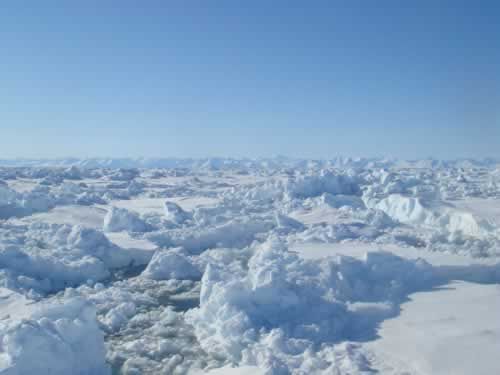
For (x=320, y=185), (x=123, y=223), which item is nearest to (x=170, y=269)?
(x=123, y=223)

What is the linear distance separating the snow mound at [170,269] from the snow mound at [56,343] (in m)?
4.12

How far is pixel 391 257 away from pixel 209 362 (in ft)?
14.7

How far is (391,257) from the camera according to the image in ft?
29.3

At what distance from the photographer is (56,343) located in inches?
210

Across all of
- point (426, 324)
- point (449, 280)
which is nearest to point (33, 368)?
point (426, 324)

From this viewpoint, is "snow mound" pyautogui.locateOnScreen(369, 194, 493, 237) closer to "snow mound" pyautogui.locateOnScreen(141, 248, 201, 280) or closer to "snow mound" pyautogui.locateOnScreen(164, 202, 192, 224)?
"snow mound" pyautogui.locateOnScreen(141, 248, 201, 280)

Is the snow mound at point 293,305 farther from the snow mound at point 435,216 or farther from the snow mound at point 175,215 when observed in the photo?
the snow mound at point 175,215

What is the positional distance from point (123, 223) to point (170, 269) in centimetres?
574

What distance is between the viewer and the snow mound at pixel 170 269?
1049 cm

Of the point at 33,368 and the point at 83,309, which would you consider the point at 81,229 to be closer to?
the point at 83,309

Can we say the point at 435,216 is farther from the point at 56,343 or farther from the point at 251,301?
the point at 56,343

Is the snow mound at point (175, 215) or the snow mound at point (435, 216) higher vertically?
the snow mound at point (435, 216)

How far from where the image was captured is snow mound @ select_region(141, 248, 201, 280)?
10494mm

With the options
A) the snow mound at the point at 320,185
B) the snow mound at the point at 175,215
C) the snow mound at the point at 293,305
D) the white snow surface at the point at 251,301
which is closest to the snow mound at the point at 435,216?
the white snow surface at the point at 251,301
